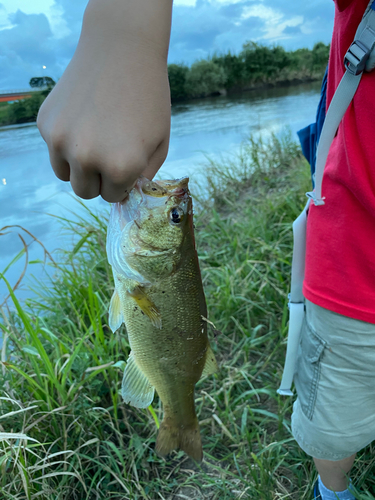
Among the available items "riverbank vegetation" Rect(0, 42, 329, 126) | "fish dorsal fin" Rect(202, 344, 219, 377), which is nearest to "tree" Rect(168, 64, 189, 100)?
"riverbank vegetation" Rect(0, 42, 329, 126)

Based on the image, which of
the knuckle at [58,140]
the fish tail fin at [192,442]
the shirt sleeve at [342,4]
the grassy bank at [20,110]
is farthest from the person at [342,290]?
the grassy bank at [20,110]

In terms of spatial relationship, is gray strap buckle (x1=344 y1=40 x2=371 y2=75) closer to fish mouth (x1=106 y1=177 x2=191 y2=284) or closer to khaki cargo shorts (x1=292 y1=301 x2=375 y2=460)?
fish mouth (x1=106 y1=177 x2=191 y2=284)

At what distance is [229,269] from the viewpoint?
2.84 metres

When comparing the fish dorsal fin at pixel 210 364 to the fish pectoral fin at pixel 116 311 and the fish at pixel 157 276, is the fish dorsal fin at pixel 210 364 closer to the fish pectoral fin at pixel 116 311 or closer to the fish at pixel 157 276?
the fish at pixel 157 276

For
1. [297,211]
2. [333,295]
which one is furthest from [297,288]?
[297,211]

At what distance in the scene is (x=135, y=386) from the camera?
108cm

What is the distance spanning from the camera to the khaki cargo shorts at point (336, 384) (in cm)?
119

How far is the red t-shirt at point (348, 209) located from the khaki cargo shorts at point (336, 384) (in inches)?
3.0

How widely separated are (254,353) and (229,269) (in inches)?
29.2

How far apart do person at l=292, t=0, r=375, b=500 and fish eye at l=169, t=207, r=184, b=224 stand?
55 centimetres

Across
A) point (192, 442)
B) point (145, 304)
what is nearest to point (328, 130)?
point (145, 304)

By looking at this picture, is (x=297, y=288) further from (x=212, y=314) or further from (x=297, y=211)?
(x=297, y=211)

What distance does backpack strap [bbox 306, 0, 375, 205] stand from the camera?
0.96m

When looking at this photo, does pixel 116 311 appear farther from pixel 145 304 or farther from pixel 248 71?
pixel 248 71
